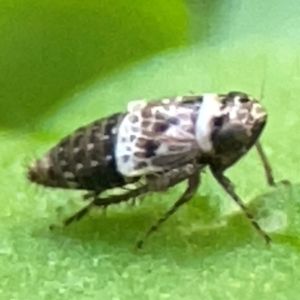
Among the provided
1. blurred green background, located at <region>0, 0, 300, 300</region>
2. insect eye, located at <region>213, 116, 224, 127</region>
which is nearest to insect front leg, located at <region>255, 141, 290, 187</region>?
blurred green background, located at <region>0, 0, 300, 300</region>

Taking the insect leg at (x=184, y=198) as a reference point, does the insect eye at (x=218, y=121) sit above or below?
above

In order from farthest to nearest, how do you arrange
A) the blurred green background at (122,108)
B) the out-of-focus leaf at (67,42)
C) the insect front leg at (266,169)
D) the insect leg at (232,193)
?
the out-of-focus leaf at (67,42) < the insect front leg at (266,169) < the insect leg at (232,193) < the blurred green background at (122,108)

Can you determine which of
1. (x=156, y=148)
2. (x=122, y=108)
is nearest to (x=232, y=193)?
(x=156, y=148)

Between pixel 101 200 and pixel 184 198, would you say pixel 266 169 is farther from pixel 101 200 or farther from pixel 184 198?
pixel 101 200

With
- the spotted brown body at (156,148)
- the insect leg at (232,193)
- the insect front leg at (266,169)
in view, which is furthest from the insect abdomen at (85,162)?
the insect front leg at (266,169)

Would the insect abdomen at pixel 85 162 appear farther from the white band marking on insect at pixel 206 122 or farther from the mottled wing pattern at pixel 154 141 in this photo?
the white band marking on insect at pixel 206 122

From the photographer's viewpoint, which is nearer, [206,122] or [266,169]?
[206,122]

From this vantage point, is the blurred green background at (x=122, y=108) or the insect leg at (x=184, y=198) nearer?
the blurred green background at (x=122, y=108)

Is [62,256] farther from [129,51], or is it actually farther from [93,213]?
[129,51]
